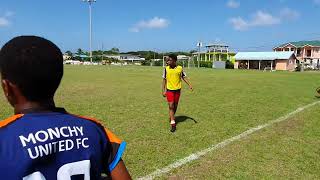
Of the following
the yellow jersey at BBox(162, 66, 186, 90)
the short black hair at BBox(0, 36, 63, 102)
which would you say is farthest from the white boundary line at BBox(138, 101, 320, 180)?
the short black hair at BBox(0, 36, 63, 102)

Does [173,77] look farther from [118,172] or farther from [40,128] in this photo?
[40,128]

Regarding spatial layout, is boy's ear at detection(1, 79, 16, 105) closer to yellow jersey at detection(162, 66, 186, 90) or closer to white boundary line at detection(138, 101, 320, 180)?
white boundary line at detection(138, 101, 320, 180)

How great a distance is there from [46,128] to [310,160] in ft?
20.1

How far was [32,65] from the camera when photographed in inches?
71.8

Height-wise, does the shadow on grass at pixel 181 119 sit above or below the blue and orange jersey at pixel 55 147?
below

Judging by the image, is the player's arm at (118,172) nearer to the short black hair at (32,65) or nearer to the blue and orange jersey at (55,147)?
the blue and orange jersey at (55,147)

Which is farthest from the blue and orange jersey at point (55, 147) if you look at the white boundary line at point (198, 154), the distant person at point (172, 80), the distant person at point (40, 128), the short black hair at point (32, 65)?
the distant person at point (172, 80)

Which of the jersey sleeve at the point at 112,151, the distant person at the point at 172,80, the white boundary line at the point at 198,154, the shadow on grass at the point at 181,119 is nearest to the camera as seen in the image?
the jersey sleeve at the point at 112,151

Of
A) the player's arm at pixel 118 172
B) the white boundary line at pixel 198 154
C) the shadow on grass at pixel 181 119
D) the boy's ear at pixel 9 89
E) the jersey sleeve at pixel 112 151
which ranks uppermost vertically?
the boy's ear at pixel 9 89

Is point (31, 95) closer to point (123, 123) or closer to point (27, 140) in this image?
point (27, 140)

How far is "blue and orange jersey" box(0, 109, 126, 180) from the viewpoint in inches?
68.1

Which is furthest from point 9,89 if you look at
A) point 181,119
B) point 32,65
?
point 181,119

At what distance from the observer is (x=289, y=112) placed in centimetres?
1301

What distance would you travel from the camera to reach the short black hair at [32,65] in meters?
1.81
